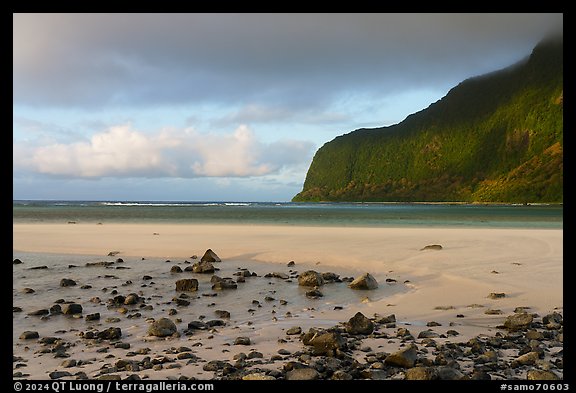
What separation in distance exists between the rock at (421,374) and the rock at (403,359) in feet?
1.48

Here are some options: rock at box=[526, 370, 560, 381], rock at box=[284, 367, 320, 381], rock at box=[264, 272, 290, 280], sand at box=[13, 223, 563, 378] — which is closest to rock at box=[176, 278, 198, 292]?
sand at box=[13, 223, 563, 378]

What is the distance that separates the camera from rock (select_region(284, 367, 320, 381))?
20.8 feet

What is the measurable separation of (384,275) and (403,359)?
34.8 ft

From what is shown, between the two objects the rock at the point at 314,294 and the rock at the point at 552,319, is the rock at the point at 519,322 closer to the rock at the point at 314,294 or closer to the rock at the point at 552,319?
the rock at the point at 552,319

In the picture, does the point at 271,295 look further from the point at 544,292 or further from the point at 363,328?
the point at 544,292

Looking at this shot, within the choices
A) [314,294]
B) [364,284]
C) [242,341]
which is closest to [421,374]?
[242,341]

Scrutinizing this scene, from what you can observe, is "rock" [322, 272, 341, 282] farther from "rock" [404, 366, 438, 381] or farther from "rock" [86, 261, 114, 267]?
"rock" [86, 261, 114, 267]

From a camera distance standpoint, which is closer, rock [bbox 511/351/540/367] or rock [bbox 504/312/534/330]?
rock [bbox 511/351/540/367]

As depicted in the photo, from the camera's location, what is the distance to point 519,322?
30.5 feet

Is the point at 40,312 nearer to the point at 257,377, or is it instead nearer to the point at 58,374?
the point at 58,374

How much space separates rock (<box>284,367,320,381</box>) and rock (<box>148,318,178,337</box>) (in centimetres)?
361

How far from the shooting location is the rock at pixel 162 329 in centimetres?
888

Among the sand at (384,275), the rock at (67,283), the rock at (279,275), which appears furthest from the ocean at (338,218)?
the rock at (67,283)
